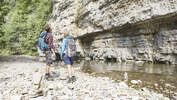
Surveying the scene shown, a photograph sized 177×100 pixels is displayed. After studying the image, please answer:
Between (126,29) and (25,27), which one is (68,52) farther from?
(25,27)

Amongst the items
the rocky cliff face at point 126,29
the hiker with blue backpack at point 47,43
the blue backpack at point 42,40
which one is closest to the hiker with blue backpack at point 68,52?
the hiker with blue backpack at point 47,43

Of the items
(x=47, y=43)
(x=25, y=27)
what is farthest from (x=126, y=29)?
(x=25, y=27)

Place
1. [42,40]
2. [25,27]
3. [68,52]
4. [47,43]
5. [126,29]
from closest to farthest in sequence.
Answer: [68,52] < [42,40] < [47,43] < [126,29] < [25,27]

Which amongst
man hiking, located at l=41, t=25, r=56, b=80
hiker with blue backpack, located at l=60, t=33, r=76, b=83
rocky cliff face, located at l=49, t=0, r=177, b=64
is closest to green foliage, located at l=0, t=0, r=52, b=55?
rocky cliff face, located at l=49, t=0, r=177, b=64

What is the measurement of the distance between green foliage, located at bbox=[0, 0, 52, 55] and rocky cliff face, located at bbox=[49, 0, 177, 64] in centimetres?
1254

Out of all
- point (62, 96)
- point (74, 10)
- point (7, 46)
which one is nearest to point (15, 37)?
point (7, 46)

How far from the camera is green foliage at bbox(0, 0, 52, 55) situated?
2488 cm

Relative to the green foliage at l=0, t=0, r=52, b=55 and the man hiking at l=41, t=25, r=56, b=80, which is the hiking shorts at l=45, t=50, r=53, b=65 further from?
the green foliage at l=0, t=0, r=52, b=55

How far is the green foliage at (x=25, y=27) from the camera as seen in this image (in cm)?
2488

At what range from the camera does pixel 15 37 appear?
90.6ft

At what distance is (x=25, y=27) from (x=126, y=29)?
23.3 m

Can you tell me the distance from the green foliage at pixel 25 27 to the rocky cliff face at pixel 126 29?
12537mm

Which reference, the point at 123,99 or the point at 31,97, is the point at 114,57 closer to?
the point at 123,99

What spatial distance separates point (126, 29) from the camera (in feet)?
31.8
